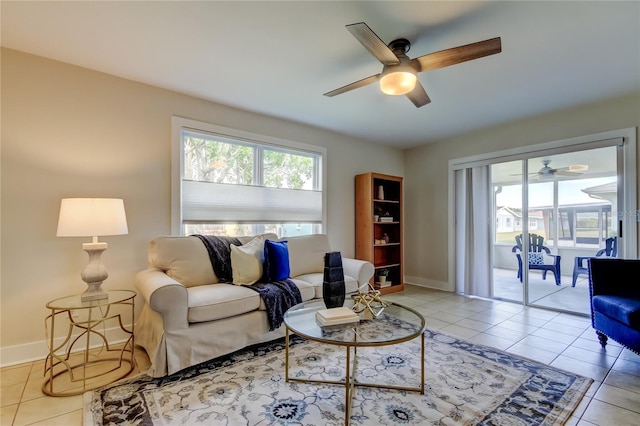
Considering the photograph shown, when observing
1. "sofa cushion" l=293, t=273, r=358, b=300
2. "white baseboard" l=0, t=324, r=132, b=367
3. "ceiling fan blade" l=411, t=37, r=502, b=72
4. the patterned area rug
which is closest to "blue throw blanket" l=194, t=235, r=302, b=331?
"sofa cushion" l=293, t=273, r=358, b=300

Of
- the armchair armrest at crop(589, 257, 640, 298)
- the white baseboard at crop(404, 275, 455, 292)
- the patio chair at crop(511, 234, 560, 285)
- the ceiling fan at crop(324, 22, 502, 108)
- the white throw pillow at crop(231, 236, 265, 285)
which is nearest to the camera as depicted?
the ceiling fan at crop(324, 22, 502, 108)

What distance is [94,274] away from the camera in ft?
7.32

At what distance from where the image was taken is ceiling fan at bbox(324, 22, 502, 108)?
5.78 feet

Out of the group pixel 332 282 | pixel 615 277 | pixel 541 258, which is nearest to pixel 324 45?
pixel 332 282

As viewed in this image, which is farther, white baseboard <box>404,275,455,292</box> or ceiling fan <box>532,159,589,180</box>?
white baseboard <box>404,275,455,292</box>

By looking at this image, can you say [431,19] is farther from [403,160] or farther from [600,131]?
[403,160]

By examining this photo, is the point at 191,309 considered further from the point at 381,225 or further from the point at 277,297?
the point at 381,225

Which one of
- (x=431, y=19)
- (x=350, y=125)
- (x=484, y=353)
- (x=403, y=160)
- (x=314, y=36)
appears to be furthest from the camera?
(x=403, y=160)

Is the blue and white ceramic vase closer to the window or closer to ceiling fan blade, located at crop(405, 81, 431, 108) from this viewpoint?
ceiling fan blade, located at crop(405, 81, 431, 108)

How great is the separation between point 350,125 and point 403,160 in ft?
5.83

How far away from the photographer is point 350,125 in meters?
4.11

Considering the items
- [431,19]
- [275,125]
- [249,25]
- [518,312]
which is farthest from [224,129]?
[518,312]

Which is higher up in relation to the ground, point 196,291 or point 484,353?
point 196,291

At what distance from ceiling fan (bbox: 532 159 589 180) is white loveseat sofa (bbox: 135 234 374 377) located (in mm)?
2937
